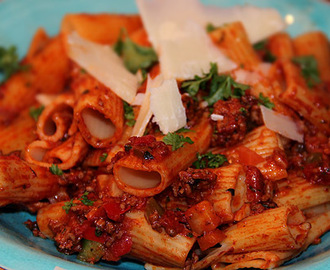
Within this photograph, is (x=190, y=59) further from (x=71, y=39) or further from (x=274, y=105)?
(x=71, y=39)

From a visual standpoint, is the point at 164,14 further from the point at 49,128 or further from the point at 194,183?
the point at 194,183

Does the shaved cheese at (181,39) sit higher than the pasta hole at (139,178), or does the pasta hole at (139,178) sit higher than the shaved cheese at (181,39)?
the shaved cheese at (181,39)

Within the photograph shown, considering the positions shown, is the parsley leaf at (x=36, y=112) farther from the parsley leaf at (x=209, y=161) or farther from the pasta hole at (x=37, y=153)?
the parsley leaf at (x=209, y=161)

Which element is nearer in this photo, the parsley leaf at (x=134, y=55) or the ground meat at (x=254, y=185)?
the ground meat at (x=254, y=185)

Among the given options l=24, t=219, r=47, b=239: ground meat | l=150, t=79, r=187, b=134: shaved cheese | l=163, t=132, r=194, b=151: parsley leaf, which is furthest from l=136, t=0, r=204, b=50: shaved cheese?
l=24, t=219, r=47, b=239: ground meat

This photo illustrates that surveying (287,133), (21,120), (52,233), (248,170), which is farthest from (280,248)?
(21,120)

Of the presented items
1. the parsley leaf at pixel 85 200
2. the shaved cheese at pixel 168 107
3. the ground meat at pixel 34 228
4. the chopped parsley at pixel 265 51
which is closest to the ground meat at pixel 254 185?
the shaved cheese at pixel 168 107

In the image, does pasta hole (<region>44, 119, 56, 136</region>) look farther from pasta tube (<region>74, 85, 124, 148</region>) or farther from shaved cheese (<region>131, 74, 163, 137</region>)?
shaved cheese (<region>131, 74, 163, 137</region>)

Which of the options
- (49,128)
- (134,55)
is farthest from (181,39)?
(49,128)
